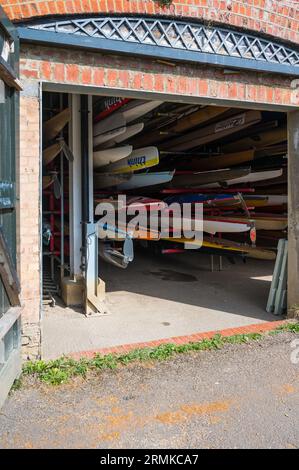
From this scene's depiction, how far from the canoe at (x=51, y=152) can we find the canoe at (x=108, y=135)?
115cm

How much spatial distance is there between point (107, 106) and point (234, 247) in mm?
3765

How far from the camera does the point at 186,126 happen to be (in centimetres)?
937

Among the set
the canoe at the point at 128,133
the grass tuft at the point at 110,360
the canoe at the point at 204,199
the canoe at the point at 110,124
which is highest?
the canoe at the point at 110,124

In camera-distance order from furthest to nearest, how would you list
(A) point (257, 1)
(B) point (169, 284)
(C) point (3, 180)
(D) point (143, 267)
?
(D) point (143, 267)
(B) point (169, 284)
(A) point (257, 1)
(C) point (3, 180)

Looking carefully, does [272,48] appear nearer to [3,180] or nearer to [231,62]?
[231,62]

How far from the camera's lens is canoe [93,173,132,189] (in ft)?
28.8

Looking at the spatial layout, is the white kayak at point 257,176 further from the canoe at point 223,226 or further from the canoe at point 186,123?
the canoe at point 186,123

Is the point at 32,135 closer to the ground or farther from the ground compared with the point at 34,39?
closer to the ground

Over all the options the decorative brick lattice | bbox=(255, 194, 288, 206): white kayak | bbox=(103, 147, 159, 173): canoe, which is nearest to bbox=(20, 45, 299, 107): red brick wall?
the decorative brick lattice

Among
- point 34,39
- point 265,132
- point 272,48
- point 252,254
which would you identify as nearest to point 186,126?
point 265,132

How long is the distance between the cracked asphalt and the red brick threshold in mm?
445

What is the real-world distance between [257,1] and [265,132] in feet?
14.6

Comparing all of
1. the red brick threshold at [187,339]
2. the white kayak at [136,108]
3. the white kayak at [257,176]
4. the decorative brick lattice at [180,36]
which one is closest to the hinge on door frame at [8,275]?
the red brick threshold at [187,339]

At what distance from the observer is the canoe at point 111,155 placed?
797 cm
